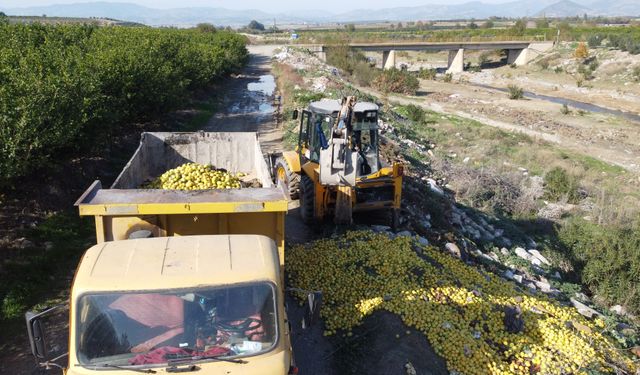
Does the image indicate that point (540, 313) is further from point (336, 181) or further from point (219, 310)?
point (219, 310)

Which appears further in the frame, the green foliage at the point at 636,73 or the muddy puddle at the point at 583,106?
the green foliage at the point at 636,73

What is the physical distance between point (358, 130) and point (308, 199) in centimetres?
179

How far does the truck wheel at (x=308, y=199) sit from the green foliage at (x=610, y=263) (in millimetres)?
6584

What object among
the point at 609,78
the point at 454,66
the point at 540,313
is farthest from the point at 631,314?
the point at 454,66

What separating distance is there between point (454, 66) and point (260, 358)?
6568 centimetres

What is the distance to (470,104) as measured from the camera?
135 feet

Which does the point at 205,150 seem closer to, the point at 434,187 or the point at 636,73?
the point at 434,187

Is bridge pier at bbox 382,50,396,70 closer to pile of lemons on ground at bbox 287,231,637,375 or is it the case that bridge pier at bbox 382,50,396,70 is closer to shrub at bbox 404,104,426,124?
shrub at bbox 404,104,426,124

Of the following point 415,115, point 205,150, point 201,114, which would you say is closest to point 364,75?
point 415,115

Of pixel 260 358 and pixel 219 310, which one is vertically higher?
pixel 219 310

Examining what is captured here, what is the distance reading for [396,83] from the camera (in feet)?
142

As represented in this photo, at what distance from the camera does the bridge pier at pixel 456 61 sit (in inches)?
2530

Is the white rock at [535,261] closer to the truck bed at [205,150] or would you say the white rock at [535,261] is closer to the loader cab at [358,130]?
the loader cab at [358,130]

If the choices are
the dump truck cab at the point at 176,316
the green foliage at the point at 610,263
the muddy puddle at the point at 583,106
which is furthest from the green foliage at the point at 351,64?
the dump truck cab at the point at 176,316
